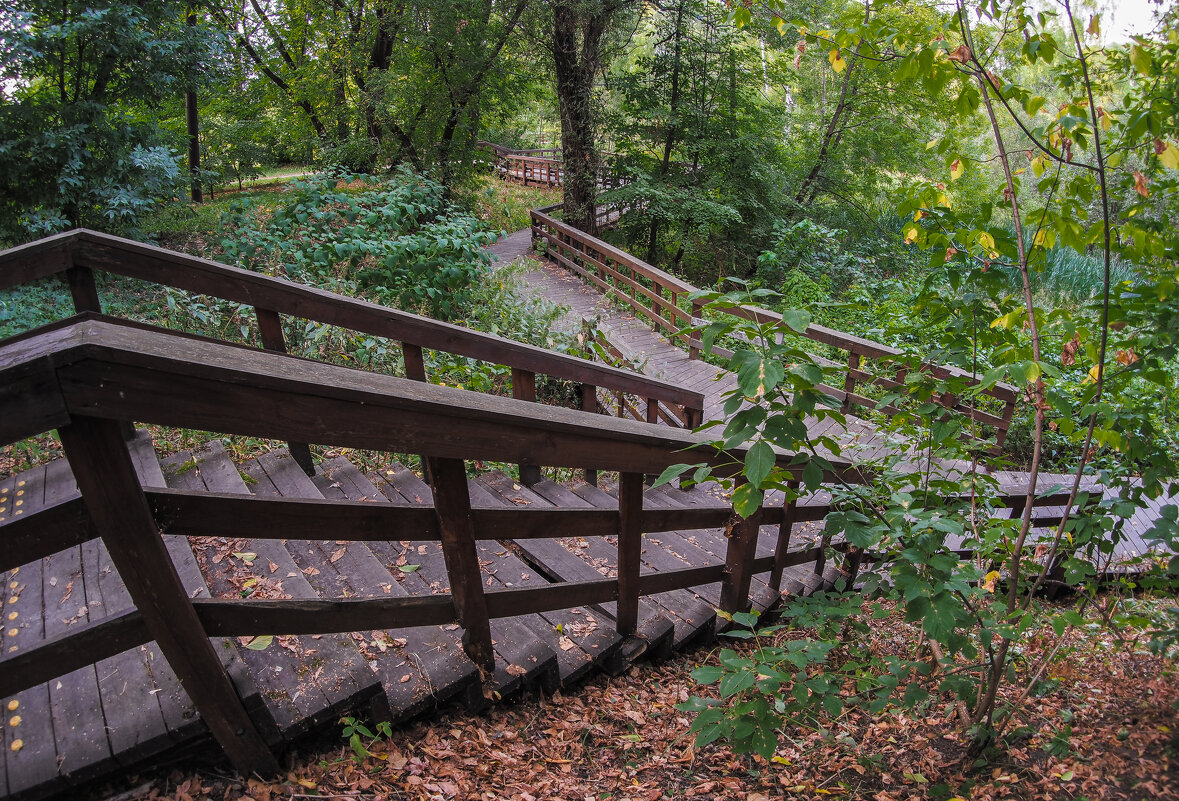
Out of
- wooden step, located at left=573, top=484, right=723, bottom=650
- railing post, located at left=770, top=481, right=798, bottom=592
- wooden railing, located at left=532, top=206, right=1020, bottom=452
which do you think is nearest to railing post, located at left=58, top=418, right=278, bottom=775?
wooden railing, located at left=532, top=206, right=1020, bottom=452

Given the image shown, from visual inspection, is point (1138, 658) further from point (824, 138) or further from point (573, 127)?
point (824, 138)

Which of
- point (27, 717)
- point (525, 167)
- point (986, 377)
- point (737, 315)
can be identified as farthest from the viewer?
point (525, 167)

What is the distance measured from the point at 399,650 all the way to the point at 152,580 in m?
0.92

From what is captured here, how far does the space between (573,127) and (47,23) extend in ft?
29.4

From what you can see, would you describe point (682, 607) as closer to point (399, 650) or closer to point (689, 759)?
point (689, 759)

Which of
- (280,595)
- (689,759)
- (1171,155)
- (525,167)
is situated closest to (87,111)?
(280,595)

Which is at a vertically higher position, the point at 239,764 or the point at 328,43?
the point at 328,43

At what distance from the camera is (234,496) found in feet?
5.22

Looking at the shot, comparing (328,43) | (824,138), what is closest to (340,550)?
(824,138)

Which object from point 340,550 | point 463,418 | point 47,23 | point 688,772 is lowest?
point 688,772

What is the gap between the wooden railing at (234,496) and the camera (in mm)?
1269

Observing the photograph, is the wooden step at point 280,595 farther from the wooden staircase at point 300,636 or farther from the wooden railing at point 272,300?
the wooden railing at point 272,300

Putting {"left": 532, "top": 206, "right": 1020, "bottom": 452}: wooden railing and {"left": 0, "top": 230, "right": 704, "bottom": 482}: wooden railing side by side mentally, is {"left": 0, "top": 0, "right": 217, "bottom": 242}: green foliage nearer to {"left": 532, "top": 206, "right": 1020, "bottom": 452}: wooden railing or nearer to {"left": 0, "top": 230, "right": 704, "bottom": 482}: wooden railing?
{"left": 532, "top": 206, "right": 1020, "bottom": 452}: wooden railing

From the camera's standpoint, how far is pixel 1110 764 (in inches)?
87.0
